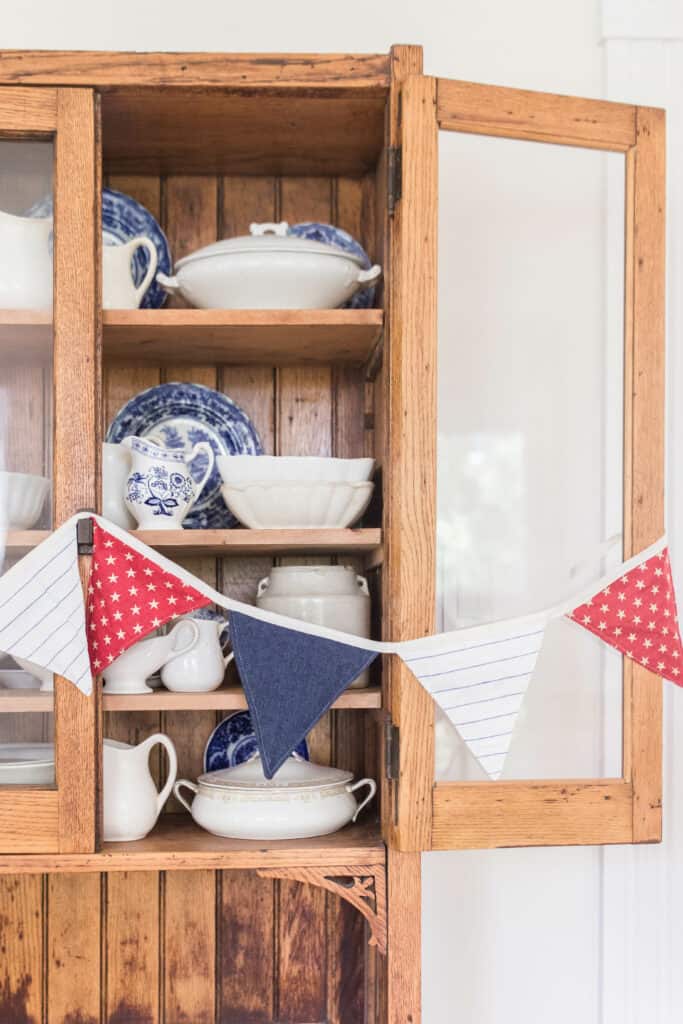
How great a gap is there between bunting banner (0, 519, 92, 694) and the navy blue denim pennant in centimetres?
19

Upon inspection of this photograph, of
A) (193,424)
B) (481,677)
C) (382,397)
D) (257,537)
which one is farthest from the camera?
(193,424)

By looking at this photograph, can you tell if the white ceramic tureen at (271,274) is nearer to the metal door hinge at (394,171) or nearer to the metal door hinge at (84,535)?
the metal door hinge at (394,171)

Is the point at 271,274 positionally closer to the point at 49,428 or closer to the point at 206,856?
the point at 49,428

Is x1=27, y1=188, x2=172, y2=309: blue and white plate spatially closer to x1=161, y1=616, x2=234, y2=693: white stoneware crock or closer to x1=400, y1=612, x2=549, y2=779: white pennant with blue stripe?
x1=161, y1=616, x2=234, y2=693: white stoneware crock

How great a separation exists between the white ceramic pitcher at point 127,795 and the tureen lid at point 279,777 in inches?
3.2

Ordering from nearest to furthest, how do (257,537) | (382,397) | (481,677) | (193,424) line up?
(481,677)
(257,537)
(382,397)
(193,424)

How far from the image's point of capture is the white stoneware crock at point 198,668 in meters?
1.53

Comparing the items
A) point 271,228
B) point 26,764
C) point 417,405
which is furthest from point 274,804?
point 271,228

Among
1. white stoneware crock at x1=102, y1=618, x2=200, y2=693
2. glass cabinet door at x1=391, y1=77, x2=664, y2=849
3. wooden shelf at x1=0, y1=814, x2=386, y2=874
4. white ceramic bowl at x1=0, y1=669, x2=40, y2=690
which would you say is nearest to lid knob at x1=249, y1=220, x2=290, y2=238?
glass cabinet door at x1=391, y1=77, x2=664, y2=849

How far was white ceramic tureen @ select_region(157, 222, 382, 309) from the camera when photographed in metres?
1.52

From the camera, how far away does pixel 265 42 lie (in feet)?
5.90

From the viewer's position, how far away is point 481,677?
137 cm

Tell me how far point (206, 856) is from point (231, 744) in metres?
0.28

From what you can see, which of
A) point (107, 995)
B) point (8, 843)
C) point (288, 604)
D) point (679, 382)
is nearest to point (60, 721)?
point (8, 843)
